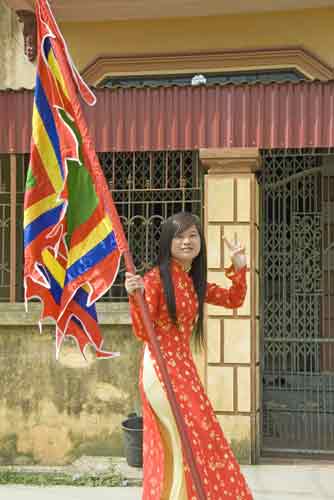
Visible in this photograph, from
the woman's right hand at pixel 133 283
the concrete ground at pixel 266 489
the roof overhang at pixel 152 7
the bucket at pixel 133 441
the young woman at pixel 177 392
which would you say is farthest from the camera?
the roof overhang at pixel 152 7

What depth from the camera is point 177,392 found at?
328cm

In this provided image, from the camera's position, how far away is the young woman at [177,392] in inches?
127

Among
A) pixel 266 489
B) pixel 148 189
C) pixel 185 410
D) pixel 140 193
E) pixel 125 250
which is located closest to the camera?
pixel 125 250

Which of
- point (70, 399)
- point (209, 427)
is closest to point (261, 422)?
point (70, 399)

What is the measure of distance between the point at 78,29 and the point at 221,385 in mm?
5361

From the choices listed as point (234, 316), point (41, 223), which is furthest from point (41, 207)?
point (234, 316)

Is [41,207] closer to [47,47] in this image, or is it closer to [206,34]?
[47,47]

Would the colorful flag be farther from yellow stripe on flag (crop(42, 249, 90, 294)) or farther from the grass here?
the grass

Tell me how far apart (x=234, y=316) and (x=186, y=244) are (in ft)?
7.76

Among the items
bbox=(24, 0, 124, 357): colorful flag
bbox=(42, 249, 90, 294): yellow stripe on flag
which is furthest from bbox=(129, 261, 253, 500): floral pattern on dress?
bbox=(42, 249, 90, 294): yellow stripe on flag

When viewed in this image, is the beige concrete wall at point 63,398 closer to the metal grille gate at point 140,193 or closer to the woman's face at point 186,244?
the metal grille gate at point 140,193

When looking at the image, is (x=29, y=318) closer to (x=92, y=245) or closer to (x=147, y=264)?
(x=147, y=264)

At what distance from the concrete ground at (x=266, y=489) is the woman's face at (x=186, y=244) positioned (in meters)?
2.26

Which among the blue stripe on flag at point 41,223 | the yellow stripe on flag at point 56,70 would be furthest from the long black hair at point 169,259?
the yellow stripe on flag at point 56,70
